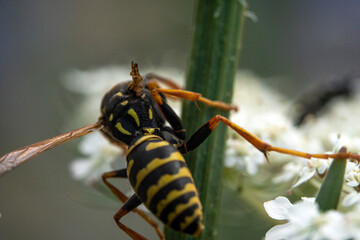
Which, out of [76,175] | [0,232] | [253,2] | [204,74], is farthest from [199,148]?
[0,232]

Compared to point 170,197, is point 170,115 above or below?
above

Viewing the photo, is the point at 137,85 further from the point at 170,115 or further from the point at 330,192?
the point at 330,192

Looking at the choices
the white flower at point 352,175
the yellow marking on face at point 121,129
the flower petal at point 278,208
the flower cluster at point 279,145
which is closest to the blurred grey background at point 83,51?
the flower cluster at point 279,145

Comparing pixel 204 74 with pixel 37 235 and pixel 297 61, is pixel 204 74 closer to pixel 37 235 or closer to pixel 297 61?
pixel 297 61

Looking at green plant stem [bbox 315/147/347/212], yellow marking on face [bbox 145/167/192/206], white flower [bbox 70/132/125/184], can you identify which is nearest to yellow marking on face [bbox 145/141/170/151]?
yellow marking on face [bbox 145/167/192/206]

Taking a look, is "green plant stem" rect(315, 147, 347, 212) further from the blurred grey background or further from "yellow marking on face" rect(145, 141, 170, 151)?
the blurred grey background

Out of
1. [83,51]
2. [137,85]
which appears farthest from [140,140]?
[83,51]
